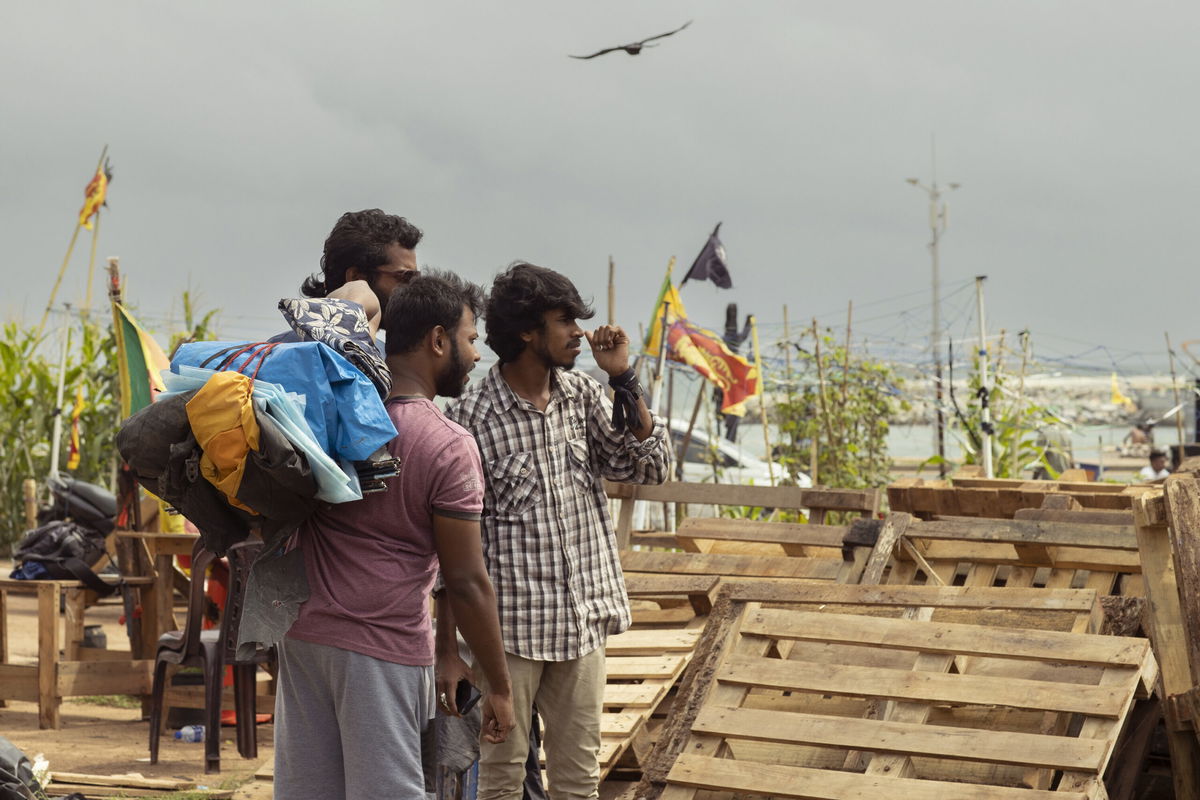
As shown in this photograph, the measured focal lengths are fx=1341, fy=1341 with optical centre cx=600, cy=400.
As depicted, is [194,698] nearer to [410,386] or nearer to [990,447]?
[410,386]

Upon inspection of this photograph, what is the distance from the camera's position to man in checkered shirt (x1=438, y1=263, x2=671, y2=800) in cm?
369

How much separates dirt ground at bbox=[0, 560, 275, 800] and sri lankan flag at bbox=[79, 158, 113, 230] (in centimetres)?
584

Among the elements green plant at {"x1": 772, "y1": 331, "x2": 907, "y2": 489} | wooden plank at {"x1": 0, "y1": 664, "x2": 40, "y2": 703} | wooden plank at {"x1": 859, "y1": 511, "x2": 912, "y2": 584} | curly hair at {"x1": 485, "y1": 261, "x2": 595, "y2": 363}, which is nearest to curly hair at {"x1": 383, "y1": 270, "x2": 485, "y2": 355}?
curly hair at {"x1": 485, "y1": 261, "x2": 595, "y2": 363}

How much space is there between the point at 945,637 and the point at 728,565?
2.06 meters

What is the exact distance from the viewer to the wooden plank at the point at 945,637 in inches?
171

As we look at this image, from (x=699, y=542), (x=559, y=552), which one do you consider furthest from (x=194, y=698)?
(x=559, y=552)

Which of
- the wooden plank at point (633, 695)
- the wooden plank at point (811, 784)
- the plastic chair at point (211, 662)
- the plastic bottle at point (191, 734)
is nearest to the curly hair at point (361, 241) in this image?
the wooden plank at point (811, 784)

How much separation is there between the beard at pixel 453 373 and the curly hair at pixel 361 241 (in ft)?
2.00

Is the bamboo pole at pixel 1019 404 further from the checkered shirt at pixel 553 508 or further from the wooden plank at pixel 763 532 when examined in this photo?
the checkered shirt at pixel 553 508

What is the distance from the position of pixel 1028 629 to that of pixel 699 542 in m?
2.82

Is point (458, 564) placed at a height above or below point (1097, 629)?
above

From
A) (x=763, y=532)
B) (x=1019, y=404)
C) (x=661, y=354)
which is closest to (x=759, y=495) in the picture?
(x=763, y=532)

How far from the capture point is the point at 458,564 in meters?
2.98

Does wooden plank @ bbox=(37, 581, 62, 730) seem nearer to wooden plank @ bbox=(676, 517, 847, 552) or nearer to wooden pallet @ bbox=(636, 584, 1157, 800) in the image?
wooden plank @ bbox=(676, 517, 847, 552)
